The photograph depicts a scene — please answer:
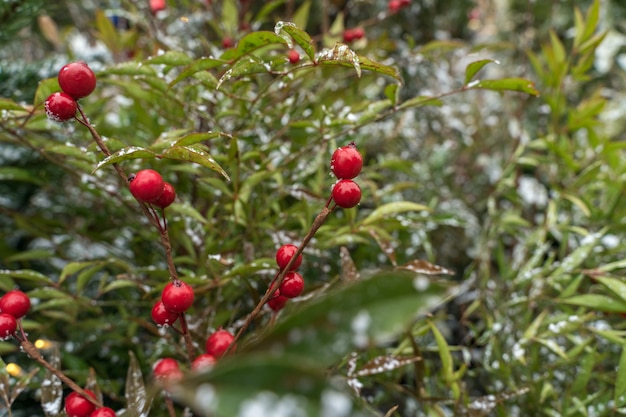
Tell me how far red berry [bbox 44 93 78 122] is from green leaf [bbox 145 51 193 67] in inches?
6.0

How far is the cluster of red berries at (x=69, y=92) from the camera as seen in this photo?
1.29ft

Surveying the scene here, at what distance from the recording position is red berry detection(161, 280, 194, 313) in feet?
1.29

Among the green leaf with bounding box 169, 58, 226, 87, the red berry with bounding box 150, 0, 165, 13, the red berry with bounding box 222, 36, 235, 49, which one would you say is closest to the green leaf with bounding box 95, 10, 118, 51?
the red berry with bounding box 150, 0, 165, 13

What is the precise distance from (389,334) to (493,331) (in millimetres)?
575

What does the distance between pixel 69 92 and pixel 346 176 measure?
0.71 feet

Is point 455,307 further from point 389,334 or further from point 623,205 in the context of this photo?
point 389,334

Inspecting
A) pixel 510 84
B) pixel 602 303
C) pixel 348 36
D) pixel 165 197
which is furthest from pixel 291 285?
pixel 348 36

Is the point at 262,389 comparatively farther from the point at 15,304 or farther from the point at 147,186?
the point at 15,304

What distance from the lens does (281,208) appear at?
789 millimetres

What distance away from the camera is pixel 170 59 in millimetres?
541

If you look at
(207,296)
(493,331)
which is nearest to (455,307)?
(493,331)

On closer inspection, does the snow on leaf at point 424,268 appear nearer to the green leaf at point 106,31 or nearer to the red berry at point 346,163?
the red berry at point 346,163

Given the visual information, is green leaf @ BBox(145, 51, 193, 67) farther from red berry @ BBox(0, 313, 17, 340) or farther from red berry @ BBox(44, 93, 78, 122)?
red berry @ BBox(0, 313, 17, 340)

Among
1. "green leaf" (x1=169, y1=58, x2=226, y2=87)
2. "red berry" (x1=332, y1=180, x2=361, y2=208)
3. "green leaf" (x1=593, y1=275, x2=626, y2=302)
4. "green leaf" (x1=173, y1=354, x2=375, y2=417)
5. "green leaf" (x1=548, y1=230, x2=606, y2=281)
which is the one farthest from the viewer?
"green leaf" (x1=548, y1=230, x2=606, y2=281)
